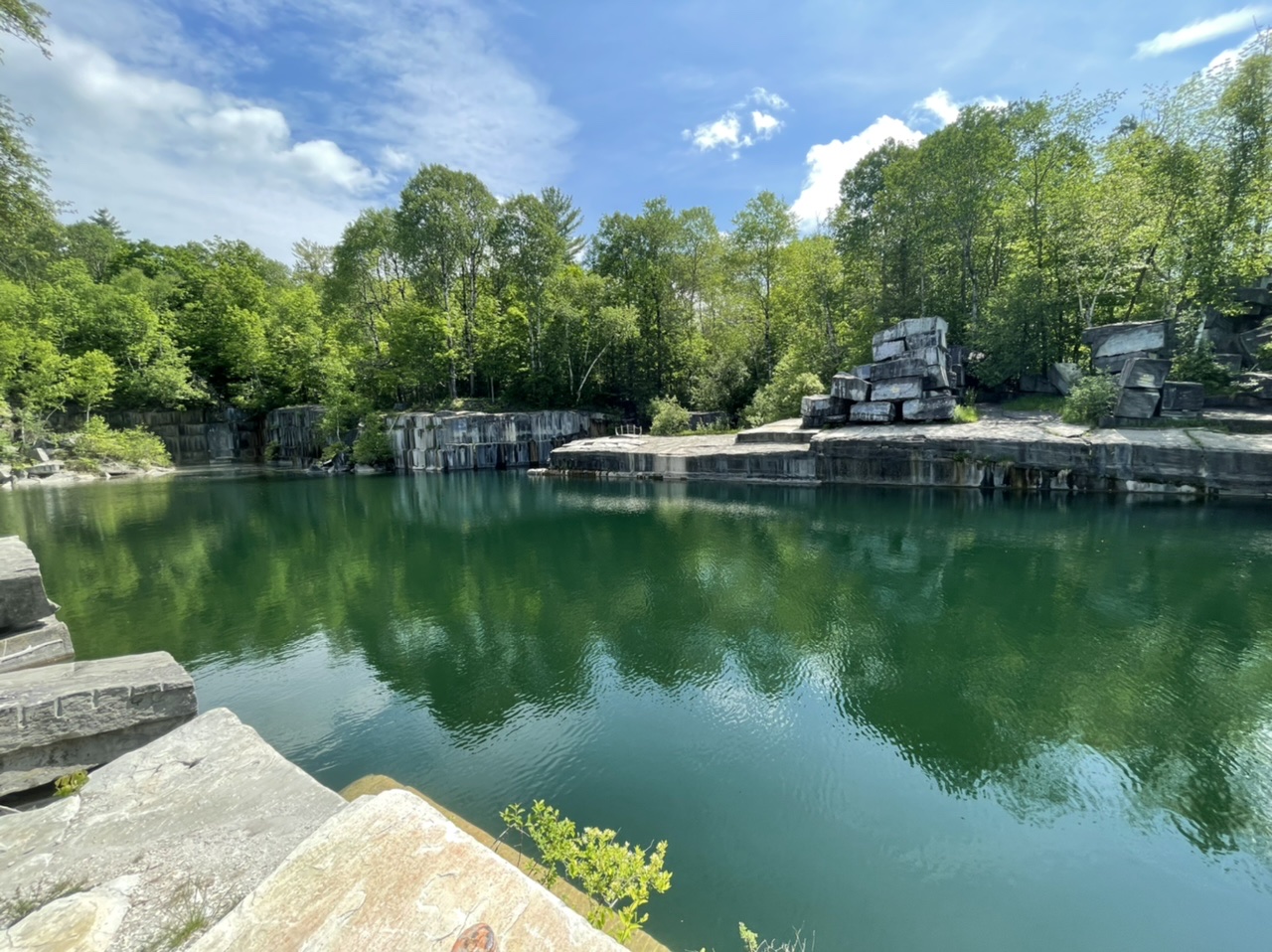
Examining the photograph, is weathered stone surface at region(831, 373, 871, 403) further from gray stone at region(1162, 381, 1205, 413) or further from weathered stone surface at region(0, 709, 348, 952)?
weathered stone surface at region(0, 709, 348, 952)

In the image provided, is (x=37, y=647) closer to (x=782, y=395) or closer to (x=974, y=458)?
(x=974, y=458)

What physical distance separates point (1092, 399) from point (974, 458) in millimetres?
4745

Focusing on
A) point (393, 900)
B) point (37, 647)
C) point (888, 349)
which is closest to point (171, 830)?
point (393, 900)

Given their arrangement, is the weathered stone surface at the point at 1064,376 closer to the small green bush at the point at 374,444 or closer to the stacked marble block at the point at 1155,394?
the stacked marble block at the point at 1155,394

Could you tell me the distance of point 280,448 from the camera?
42.7 meters

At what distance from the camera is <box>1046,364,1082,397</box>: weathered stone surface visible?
2371cm

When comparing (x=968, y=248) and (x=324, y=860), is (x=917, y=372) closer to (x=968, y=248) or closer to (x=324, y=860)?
(x=968, y=248)

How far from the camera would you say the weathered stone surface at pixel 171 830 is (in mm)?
2783

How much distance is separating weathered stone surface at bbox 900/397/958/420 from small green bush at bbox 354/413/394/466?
96.5ft

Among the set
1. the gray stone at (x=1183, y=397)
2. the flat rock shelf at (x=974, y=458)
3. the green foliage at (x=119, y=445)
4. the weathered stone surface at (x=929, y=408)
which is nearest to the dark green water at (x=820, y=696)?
the flat rock shelf at (x=974, y=458)

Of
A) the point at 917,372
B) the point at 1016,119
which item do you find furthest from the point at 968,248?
the point at 917,372

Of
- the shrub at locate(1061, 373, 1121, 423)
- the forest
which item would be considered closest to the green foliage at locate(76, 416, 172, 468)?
the forest

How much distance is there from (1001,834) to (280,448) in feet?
158

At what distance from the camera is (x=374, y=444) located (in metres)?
35.8
